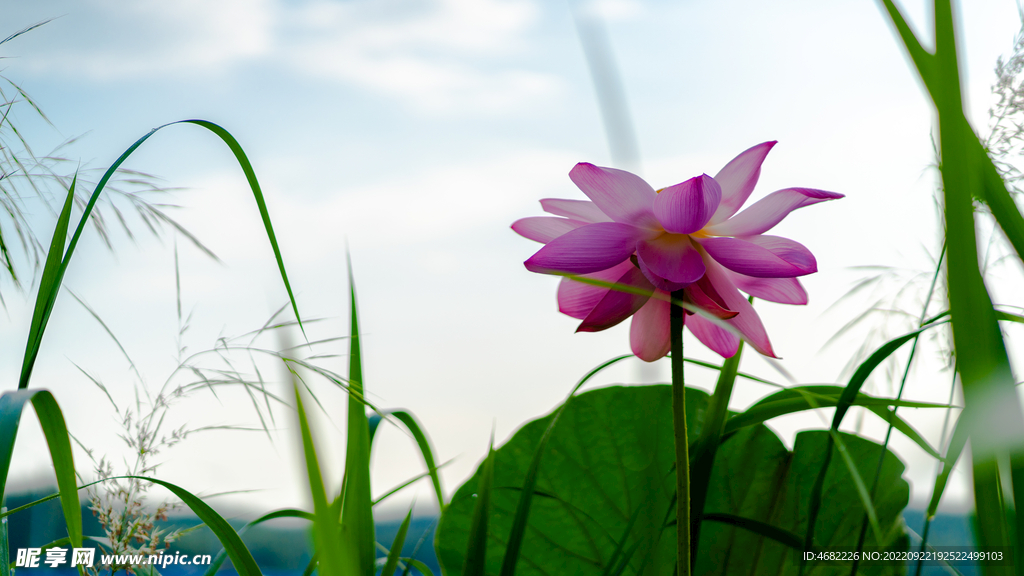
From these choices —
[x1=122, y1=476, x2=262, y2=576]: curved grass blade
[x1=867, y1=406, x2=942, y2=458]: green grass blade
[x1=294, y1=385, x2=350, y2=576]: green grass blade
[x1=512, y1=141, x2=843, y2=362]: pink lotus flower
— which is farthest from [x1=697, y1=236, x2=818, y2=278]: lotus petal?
[x1=122, y1=476, x2=262, y2=576]: curved grass blade

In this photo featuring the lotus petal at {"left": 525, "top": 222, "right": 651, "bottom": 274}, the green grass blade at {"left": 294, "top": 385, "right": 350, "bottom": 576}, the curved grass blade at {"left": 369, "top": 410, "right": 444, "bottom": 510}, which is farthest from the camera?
the curved grass blade at {"left": 369, "top": 410, "right": 444, "bottom": 510}

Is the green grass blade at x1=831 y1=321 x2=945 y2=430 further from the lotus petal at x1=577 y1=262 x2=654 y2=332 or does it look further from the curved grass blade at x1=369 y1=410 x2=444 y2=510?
the curved grass blade at x1=369 y1=410 x2=444 y2=510

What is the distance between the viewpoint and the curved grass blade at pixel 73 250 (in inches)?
13.5

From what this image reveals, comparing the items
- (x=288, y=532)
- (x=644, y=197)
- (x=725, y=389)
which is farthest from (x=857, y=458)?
(x=288, y=532)

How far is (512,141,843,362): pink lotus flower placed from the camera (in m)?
0.30

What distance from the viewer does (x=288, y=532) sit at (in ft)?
2.19

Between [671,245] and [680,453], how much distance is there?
11 cm

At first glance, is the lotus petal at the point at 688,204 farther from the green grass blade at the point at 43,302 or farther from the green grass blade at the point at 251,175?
the green grass blade at the point at 43,302

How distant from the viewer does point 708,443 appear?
1.21 feet

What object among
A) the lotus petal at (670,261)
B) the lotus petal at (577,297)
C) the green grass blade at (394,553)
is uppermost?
the lotus petal at (670,261)

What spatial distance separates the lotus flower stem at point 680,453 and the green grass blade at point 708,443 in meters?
0.08

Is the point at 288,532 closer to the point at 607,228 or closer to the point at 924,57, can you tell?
the point at 607,228

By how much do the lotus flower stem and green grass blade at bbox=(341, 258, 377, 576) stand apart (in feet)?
0.53

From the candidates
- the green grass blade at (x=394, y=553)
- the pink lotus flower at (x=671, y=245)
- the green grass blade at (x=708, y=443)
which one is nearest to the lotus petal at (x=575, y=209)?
the pink lotus flower at (x=671, y=245)
